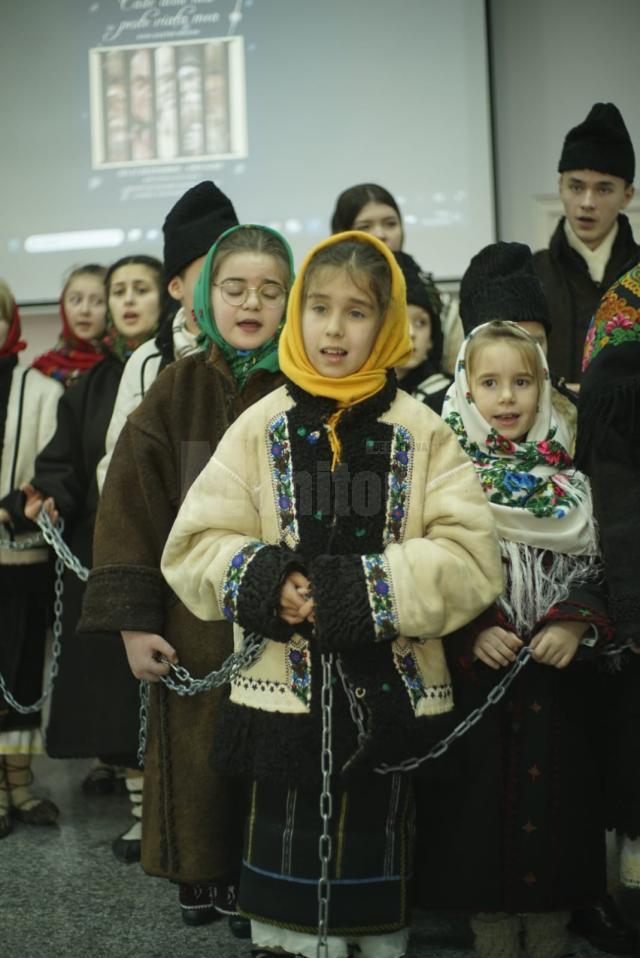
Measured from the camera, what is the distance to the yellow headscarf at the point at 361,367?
7.50 feet

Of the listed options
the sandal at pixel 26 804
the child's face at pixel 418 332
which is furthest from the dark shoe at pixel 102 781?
the child's face at pixel 418 332

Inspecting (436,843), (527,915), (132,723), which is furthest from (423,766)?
(132,723)

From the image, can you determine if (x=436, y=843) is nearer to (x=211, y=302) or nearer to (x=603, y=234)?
(x=211, y=302)

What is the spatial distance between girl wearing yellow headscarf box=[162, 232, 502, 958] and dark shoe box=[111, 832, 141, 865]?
41.3 inches

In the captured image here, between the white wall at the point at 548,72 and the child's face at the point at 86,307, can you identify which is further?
the white wall at the point at 548,72

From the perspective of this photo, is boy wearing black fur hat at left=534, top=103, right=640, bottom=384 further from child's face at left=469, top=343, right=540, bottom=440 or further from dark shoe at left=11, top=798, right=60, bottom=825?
dark shoe at left=11, top=798, right=60, bottom=825

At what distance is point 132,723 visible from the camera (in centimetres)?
346

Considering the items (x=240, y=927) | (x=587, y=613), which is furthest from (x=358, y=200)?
(x=240, y=927)

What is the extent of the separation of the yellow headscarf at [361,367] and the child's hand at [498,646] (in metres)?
0.50

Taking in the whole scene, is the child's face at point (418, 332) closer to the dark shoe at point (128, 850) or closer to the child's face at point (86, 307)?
the child's face at point (86, 307)

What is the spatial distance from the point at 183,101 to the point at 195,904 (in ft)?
15.5

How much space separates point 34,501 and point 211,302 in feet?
3.49

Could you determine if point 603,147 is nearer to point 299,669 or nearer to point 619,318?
point 619,318

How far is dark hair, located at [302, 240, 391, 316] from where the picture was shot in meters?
2.30
